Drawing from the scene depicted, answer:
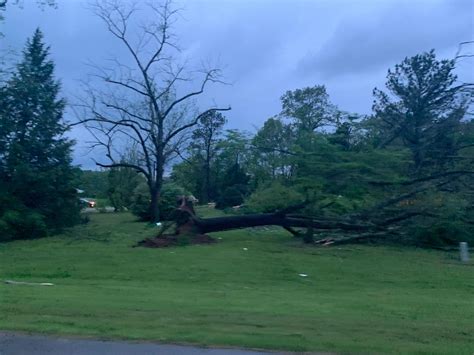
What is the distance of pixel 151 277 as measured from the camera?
2038 cm

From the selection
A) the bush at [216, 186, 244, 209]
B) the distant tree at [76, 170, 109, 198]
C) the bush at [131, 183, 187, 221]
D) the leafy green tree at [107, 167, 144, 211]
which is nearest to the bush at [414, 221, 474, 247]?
the bush at [131, 183, 187, 221]

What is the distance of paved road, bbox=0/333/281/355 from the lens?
30.7 feet

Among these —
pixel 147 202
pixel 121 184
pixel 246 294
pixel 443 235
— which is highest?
pixel 121 184

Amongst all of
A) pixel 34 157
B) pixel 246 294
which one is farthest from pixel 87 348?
pixel 34 157

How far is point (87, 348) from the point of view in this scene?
9.54 m

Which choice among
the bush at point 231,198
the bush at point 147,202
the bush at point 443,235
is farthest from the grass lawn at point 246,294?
the bush at point 231,198

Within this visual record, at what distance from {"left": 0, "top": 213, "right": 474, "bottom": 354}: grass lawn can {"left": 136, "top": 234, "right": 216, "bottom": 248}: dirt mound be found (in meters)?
1.00

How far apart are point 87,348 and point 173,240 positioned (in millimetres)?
19628

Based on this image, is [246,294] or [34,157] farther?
[34,157]

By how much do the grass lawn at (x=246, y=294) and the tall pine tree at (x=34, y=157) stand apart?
2.73m

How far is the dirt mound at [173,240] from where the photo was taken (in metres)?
28.1

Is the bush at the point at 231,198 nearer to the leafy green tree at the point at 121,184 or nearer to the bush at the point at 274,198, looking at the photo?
the leafy green tree at the point at 121,184

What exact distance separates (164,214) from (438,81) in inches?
727

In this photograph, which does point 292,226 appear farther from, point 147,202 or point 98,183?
point 98,183
